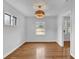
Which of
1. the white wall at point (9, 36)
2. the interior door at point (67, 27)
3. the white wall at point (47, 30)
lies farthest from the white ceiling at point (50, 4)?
the white wall at point (47, 30)

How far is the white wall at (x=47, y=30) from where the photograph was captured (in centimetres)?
1011

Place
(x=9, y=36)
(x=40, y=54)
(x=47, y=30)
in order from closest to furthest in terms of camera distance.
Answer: (x=9, y=36) < (x=40, y=54) < (x=47, y=30)

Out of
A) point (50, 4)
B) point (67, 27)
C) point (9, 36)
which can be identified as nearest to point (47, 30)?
point (67, 27)

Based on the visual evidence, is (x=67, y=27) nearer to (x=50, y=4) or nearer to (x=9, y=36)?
(x=50, y=4)

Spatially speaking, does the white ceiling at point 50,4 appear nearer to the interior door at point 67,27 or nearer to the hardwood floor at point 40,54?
the hardwood floor at point 40,54

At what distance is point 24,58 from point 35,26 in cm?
590

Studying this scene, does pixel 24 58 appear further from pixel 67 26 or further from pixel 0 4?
pixel 67 26

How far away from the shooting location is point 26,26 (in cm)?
1022

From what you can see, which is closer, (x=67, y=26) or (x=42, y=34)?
(x=67, y=26)

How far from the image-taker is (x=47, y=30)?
1015 centimetres

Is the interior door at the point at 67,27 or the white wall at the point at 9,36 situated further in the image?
the interior door at the point at 67,27

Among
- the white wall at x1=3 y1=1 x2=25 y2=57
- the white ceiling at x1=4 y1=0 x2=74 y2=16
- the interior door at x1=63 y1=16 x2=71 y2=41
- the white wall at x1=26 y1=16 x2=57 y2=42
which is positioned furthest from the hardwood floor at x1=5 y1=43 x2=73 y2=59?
the white wall at x1=26 y1=16 x2=57 y2=42
